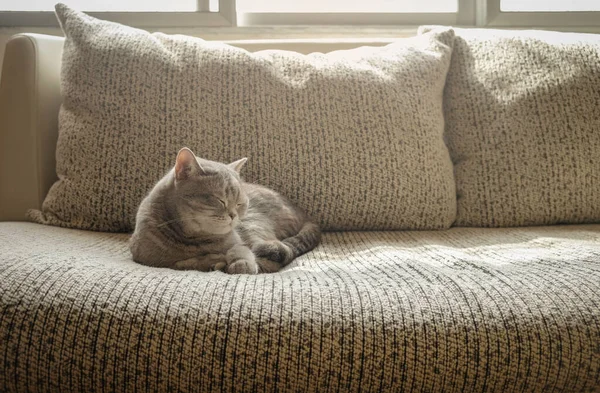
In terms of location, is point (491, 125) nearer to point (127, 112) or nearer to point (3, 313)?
point (127, 112)

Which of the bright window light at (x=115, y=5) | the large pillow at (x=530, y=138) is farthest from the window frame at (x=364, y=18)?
the large pillow at (x=530, y=138)

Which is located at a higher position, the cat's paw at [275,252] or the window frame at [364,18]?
the window frame at [364,18]

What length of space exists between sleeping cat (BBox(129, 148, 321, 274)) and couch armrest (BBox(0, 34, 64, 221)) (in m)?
0.43

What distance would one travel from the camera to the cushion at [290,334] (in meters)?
0.72

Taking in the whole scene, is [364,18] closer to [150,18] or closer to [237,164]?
[150,18]

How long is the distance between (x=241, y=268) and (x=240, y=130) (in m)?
0.43

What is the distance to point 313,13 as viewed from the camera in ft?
6.55

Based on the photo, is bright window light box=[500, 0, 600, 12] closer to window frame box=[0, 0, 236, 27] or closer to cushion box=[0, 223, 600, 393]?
window frame box=[0, 0, 236, 27]

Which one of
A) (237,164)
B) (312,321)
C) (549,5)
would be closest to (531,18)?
(549,5)

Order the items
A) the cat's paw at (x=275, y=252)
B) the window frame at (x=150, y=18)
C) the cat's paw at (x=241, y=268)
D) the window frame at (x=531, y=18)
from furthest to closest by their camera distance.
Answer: the window frame at (x=531, y=18) < the window frame at (x=150, y=18) < the cat's paw at (x=275, y=252) < the cat's paw at (x=241, y=268)

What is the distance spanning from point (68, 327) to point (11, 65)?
934 millimetres

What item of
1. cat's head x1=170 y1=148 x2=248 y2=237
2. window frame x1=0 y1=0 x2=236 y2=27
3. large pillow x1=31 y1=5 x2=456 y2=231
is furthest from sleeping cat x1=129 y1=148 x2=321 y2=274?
window frame x1=0 y1=0 x2=236 y2=27

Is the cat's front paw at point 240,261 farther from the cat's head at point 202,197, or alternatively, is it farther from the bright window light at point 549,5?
the bright window light at point 549,5

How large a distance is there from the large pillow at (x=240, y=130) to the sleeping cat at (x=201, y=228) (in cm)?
15
